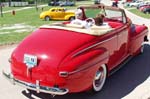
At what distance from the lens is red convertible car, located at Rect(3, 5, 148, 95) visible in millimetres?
5400

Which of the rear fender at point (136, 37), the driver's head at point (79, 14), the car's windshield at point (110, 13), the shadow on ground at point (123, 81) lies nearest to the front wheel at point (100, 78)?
the shadow on ground at point (123, 81)

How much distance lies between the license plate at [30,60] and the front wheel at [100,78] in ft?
4.26

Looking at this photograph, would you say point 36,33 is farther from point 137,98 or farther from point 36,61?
point 137,98

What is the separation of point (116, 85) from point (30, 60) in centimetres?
216

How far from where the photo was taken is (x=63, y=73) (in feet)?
17.5

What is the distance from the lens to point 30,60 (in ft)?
18.4

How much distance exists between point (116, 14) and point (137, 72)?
5.25 feet

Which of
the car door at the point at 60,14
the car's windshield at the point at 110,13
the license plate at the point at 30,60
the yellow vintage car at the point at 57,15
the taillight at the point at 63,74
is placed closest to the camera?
the taillight at the point at 63,74

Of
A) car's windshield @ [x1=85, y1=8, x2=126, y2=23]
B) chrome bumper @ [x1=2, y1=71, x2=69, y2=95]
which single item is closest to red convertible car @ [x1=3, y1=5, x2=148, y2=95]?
chrome bumper @ [x1=2, y1=71, x2=69, y2=95]

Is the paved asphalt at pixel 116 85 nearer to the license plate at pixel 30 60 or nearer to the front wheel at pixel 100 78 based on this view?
the front wheel at pixel 100 78

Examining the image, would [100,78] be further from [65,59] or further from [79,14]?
[79,14]

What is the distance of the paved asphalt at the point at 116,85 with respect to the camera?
6164 mm

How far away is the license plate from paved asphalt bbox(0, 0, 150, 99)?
0.81m

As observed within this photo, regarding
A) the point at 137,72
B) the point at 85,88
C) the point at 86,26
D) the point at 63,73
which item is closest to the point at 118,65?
the point at 137,72
